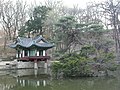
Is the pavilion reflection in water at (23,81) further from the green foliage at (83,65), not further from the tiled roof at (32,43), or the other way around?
the tiled roof at (32,43)

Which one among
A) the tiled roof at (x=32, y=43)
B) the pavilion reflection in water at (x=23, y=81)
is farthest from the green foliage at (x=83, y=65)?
the tiled roof at (x=32, y=43)

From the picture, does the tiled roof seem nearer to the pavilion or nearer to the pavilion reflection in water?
the pavilion

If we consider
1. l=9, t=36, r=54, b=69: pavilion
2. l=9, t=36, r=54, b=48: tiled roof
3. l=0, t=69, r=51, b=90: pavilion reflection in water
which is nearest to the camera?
l=0, t=69, r=51, b=90: pavilion reflection in water

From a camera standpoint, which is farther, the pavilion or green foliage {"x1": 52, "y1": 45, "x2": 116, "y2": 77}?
the pavilion

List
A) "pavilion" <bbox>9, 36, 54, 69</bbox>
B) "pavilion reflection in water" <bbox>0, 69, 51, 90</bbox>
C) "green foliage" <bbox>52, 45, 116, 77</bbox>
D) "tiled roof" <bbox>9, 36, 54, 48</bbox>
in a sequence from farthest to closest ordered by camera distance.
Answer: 1. "tiled roof" <bbox>9, 36, 54, 48</bbox>
2. "pavilion" <bbox>9, 36, 54, 69</bbox>
3. "green foliage" <bbox>52, 45, 116, 77</bbox>
4. "pavilion reflection in water" <bbox>0, 69, 51, 90</bbox>

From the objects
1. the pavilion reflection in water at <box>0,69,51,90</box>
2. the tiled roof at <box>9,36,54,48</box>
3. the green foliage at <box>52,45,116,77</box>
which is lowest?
the pavilion reflection in water at <box>0,69,51,90</box>

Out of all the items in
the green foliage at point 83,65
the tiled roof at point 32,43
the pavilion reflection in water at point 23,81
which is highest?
the tiled roof at point 32,43

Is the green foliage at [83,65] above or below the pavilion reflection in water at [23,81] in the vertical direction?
above

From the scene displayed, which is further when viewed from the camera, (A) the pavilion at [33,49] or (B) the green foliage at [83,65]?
(A) the pavilion at [33,49]

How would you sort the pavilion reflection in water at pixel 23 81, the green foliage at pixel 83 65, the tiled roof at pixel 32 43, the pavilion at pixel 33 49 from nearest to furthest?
1. the pavilion reflection in water at pixel 23 81
2. the green foliage at pixel 83 65
3. the pavilion at pixel 33 49
4. the tiled roof at pixel 32 43

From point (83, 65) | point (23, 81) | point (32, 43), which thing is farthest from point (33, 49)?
point (83, 65)

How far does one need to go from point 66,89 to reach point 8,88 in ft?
10.1

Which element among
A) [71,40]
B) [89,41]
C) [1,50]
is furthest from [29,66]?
[1,50]

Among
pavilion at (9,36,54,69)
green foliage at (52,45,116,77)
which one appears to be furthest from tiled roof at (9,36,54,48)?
green foliage at (52,45,116,77)
